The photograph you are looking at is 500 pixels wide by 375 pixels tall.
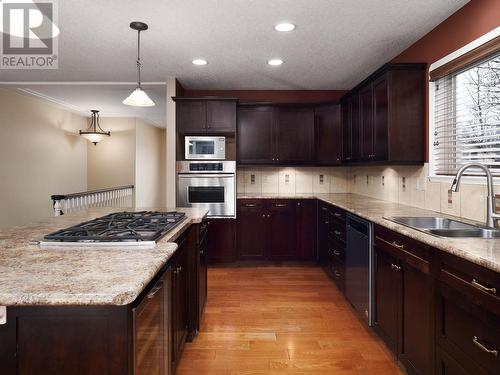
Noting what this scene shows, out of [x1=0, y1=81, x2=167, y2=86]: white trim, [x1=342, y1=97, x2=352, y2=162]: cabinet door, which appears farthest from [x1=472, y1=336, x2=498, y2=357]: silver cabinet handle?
[x1=0, y1=81, x2=167, y2=86]: white trim

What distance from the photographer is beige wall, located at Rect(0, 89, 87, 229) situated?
5152 millimetres

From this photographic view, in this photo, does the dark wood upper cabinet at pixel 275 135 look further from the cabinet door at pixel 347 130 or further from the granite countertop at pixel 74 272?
the granite countertop at pixel 74 272

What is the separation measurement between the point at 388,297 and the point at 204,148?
9.84ft

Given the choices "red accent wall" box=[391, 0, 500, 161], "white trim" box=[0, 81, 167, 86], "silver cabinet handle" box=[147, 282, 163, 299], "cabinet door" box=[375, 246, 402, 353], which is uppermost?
"white trim" box=[0, 81, 167, 86]

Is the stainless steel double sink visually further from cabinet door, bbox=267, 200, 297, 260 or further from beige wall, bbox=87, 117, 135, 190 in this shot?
beige wall, bbox=87, 117, 135, 190

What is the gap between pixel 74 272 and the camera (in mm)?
1143

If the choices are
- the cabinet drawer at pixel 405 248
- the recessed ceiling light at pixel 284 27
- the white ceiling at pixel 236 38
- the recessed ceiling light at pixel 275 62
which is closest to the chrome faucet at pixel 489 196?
the cabinet drawer at pixel 405 248

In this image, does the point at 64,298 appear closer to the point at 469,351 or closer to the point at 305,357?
the point at 469,351

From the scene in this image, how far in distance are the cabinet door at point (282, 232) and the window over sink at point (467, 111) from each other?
Result: 6.78ft

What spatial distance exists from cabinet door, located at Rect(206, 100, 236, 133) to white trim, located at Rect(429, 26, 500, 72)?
7.86 feet

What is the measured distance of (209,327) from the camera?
9.29ft

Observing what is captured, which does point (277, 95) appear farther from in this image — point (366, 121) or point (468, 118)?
point (468, 118)

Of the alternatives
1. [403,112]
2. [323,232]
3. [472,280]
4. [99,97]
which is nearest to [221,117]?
[323,232]

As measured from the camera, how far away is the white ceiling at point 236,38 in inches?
102
